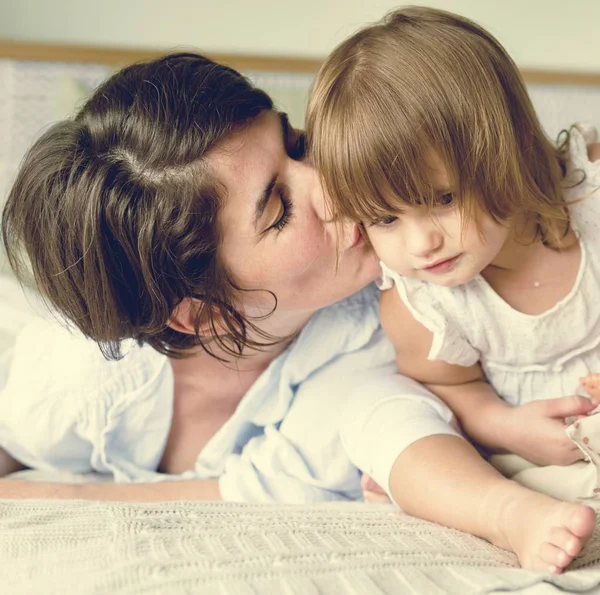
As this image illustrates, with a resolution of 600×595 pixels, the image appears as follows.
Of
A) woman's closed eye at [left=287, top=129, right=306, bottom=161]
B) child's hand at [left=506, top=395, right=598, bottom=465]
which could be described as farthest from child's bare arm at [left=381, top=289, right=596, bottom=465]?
woman's closed eye at [left=287, top=129, right=306, bottom=161]

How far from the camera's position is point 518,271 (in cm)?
112

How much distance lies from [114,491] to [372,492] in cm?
39

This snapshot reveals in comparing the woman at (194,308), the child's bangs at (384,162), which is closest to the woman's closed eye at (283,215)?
the woman at (194,308)

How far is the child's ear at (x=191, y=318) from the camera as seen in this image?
1.13 meters

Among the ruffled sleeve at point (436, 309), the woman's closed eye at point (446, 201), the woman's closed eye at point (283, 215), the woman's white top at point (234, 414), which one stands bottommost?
the woman's white top at point (234, 414)

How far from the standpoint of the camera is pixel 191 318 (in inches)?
45.4

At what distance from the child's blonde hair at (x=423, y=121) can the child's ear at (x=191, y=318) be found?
0.85 feet

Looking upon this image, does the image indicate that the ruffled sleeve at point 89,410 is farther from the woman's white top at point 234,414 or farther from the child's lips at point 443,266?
the child's lips at point 443,266

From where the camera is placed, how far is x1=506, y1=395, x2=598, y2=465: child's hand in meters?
1.02

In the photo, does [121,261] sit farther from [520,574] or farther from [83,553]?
[520,574]

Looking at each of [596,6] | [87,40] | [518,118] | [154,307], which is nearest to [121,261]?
[154,307]

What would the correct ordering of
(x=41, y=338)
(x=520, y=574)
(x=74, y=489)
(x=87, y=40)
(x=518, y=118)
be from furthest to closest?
1. (x=87, y=40)
2. (x=41, y=338)
3. (x=74, y=489)
4. (x=518, y=118)
5. (x=520, y=574)

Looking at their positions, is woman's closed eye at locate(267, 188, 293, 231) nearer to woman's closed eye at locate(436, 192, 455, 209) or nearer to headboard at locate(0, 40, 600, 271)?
woman's closed eye at locate(436, 192, 455, 209)

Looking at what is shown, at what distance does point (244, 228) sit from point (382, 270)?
0.20 meters
